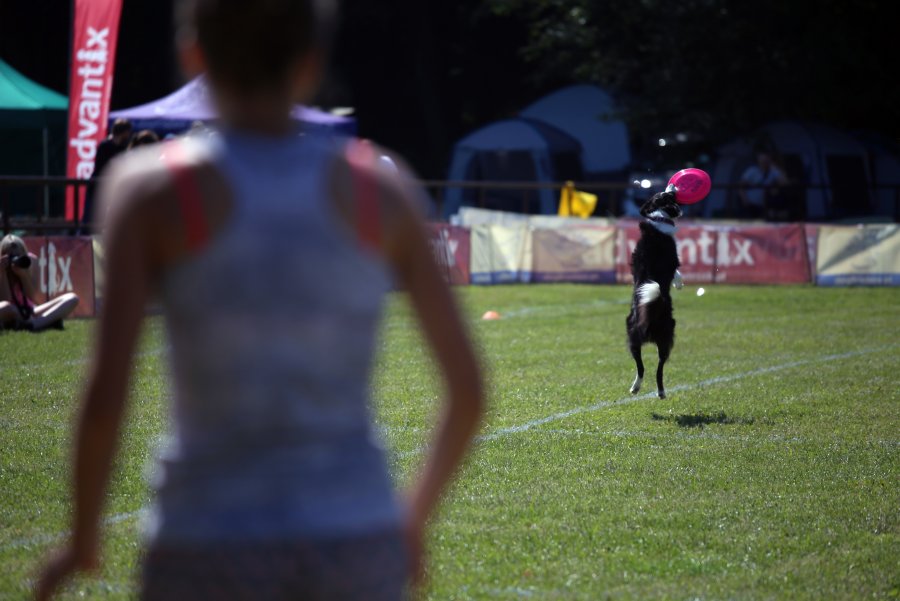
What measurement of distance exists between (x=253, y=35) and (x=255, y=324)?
0.46 meters

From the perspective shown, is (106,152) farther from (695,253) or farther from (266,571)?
(266,571)

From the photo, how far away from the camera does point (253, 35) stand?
6.46ft

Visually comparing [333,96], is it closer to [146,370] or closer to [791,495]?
[791,495]

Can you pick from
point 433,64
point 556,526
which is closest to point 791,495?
point 556,526

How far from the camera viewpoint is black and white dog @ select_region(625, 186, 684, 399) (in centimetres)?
977

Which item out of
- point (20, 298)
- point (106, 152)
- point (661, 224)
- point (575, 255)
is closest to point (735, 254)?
point (575, 255)

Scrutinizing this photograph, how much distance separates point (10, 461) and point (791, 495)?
451 cm

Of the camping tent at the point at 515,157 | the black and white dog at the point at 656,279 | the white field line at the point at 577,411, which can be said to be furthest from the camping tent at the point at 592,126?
the black and white dog at the point at 656,279

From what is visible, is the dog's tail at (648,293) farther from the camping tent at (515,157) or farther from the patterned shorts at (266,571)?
the camping tent at (515,157)

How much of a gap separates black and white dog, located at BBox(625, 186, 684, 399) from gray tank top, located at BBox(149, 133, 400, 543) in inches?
310

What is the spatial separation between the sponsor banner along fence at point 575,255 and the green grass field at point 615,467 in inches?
305

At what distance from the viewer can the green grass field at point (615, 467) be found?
203 inches

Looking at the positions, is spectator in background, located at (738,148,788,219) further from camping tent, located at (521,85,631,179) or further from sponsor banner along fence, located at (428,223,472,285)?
sponsor banner along fence, located at (428,223,472,285)

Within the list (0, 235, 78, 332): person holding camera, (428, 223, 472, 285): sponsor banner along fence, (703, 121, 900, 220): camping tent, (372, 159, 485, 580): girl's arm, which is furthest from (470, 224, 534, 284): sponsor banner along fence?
(372, 159, 485, 580): girl's arm
